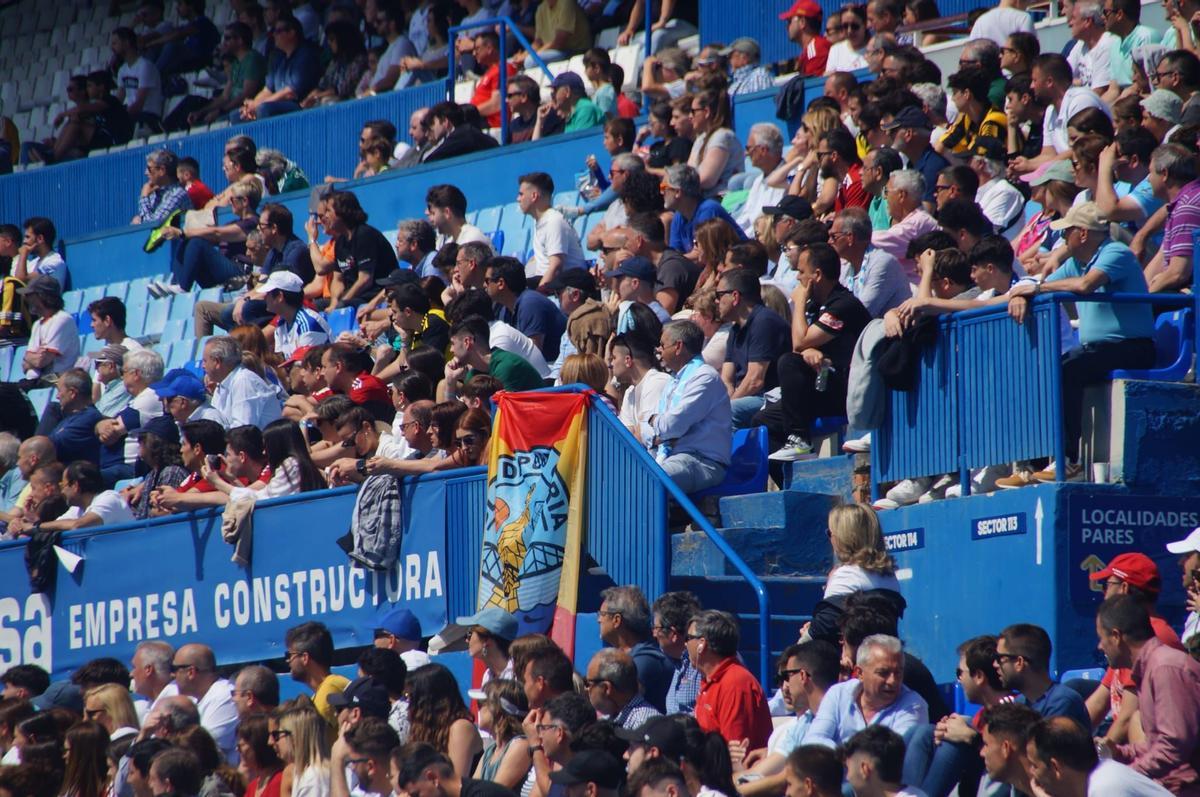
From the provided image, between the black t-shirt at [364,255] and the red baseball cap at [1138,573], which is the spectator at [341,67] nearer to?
the black t-shirt at [364,255]

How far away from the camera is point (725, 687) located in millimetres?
8516

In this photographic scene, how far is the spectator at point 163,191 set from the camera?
777 inches

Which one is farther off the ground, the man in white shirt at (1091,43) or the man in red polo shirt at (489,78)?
the man in red polo shirt at (489,78)

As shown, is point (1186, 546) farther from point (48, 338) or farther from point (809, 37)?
point (48, 338)

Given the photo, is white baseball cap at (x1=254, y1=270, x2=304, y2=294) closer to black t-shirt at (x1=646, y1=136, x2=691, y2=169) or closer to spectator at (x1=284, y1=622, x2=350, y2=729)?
black t-shirt at (x1=646, y1=136, x2=691, y2=169)

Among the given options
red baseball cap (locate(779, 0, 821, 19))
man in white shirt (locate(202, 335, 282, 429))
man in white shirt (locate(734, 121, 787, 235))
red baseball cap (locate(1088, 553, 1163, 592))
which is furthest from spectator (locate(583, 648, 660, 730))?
red baseball cap (locate(779, 0, 821, 19))

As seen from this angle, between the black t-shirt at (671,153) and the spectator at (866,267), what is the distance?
390 centimetres

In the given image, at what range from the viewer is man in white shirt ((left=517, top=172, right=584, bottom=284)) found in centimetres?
1441

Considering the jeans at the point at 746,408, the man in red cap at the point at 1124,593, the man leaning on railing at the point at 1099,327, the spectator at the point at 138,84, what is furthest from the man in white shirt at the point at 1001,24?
the spectator at the point at 138,84

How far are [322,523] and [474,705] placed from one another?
205 centimetres

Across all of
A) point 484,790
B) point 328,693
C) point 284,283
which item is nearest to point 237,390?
point 284,283

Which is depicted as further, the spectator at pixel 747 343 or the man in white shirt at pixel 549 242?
the man in white shirt at pixel 549 242

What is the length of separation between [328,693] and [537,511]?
131cm

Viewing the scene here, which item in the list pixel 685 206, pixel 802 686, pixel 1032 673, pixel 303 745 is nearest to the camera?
pixel 1032 673
